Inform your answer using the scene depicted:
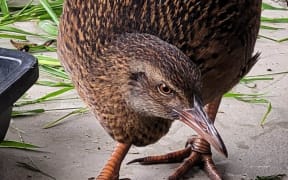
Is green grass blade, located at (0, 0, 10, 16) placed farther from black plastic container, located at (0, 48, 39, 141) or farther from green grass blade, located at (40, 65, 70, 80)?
black plastic container, located at (0, 48, 39, 141)

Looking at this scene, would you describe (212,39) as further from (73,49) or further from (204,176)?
(204,176)

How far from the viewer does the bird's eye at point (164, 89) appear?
280cm

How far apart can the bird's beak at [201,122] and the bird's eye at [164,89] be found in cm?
8

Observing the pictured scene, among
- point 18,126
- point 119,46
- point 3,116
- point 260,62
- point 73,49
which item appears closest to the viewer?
point 119,46

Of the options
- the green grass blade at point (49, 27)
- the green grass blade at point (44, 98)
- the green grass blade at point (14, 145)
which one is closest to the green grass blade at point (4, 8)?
the green grass blade at point (49, 27)

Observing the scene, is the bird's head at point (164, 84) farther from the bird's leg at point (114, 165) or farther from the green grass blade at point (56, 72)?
the green grass blade at point (56, 72)

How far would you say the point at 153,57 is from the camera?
2.80 m

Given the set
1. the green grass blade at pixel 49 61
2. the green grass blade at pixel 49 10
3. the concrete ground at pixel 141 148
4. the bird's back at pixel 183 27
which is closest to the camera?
the bird's back at pixel 183 27

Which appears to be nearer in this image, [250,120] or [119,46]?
[119,46]

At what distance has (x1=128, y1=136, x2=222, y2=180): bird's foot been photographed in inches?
142

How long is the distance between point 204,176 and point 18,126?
2.86 ft

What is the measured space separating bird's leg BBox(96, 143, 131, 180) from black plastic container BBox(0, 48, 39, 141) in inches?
17.4

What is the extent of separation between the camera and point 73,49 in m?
3.18

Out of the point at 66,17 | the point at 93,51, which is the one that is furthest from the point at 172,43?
the point at 66,17
